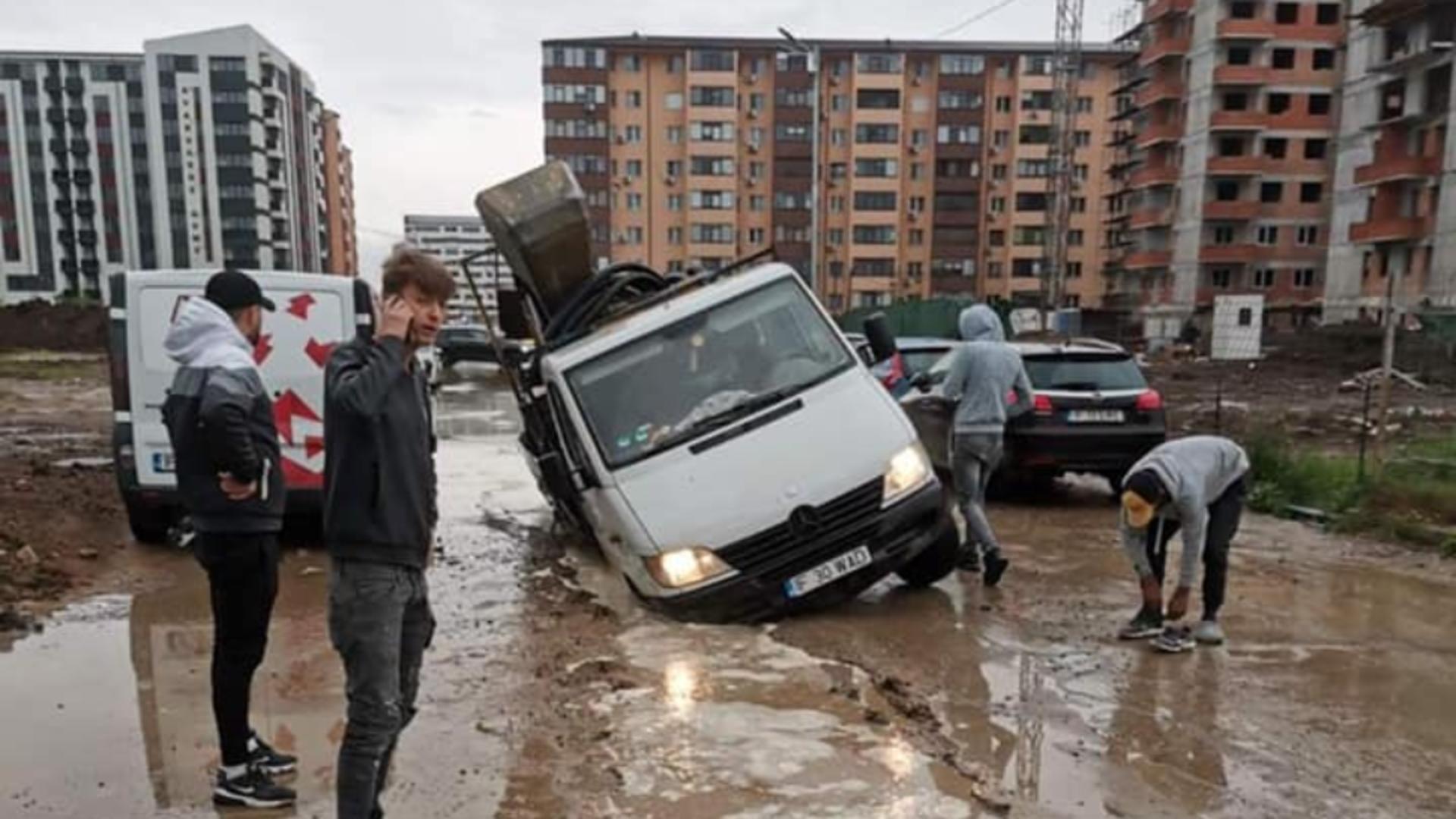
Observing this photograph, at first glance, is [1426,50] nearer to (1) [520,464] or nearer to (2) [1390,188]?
(2) [1390,188]

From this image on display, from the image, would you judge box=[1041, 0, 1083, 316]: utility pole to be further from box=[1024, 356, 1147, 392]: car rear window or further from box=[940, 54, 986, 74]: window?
box=[1024, 356, 1147, 392]: car rear window

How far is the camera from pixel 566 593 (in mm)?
6805

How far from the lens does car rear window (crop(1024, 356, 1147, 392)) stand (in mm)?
9672

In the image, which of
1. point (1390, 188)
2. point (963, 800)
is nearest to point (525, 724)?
point (963, 800)

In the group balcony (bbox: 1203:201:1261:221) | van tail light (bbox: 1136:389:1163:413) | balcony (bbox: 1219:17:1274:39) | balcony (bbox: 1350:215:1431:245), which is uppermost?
balcony (bbox: 1219:17:1274:39)

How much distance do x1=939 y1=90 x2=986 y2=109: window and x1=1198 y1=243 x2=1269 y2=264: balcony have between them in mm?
23438

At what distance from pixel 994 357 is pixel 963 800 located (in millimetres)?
3923

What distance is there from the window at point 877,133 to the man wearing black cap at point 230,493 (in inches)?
2984

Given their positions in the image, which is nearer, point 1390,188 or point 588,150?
point 1390,188

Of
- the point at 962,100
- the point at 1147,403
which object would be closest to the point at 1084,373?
the point at 1147,403

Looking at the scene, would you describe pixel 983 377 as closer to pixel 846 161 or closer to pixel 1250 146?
pixel 1250 146

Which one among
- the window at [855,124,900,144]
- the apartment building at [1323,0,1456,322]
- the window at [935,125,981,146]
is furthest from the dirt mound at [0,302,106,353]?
the apartment building at [1323,0,1456,322]

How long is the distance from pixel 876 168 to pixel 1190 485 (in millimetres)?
73998

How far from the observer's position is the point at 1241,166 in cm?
5909
